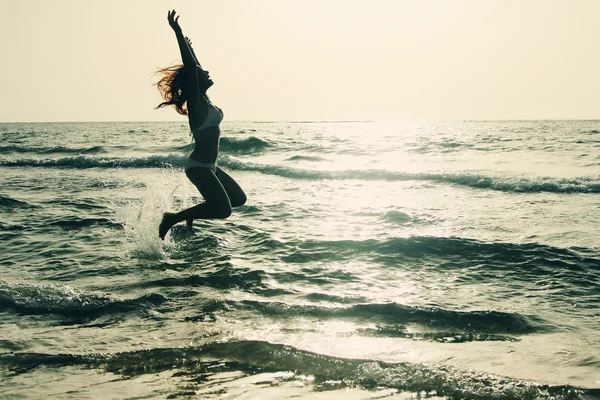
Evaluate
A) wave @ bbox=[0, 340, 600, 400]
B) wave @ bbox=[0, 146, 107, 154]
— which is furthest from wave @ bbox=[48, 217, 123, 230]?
wave @ bbox=[0, 146, 107, 154]

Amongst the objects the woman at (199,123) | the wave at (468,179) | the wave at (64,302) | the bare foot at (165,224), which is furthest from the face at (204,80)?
the wave at (468,179)

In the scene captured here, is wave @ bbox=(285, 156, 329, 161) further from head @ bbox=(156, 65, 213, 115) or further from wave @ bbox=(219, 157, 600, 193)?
head @ bbox=(156, 65, 213, 115)

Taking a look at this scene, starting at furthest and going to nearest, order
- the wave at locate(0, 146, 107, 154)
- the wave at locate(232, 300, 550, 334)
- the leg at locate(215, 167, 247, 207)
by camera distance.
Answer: the wave at locate(0, 146, 107, 154), the leg at locate(215, 167, 247, 207), the wave at locate(232, 300, 550, 334)

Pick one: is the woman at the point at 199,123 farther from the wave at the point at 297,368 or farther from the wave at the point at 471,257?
the wave at the point at 297,368

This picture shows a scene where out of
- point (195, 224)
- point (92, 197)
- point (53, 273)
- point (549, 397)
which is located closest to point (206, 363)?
point (549, 397)

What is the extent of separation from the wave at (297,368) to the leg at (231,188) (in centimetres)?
312

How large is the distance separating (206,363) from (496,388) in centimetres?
197

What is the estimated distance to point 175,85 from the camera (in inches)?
238

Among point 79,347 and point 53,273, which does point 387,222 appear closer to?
point 53,273

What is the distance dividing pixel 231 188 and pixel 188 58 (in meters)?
1.86

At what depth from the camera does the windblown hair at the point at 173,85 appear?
6.02 m

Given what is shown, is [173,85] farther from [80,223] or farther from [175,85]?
[80,223]

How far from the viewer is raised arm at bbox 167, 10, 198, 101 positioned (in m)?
5.54

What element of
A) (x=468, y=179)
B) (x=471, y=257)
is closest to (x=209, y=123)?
(x=471, y=257)
